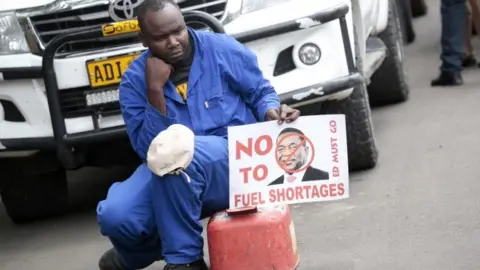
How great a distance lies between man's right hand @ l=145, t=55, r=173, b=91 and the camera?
4910 millimetres

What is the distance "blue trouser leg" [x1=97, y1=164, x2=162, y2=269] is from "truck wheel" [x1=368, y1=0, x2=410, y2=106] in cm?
448

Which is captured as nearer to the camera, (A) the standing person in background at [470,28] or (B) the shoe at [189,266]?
(B) the shoe at [189,266]

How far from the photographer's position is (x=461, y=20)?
10.4m

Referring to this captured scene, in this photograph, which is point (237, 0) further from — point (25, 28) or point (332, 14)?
point (25, 28)

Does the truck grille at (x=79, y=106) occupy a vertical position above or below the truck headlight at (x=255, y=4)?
below

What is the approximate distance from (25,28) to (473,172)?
8.30 ft

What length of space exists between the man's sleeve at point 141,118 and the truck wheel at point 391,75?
172 inches

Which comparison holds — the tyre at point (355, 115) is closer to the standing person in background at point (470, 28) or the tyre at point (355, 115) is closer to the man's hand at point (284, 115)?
the man's hand at point (284, 115)

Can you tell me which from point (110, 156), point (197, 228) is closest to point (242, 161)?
point (197, 228)

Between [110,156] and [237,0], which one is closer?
[237,0]

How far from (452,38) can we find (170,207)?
612 cm

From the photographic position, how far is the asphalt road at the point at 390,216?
5.46 metres

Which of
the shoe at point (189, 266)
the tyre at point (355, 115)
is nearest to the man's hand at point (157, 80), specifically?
the shoe at point (189, 266)

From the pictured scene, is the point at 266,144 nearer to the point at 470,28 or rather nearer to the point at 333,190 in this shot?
the point at 333,190
